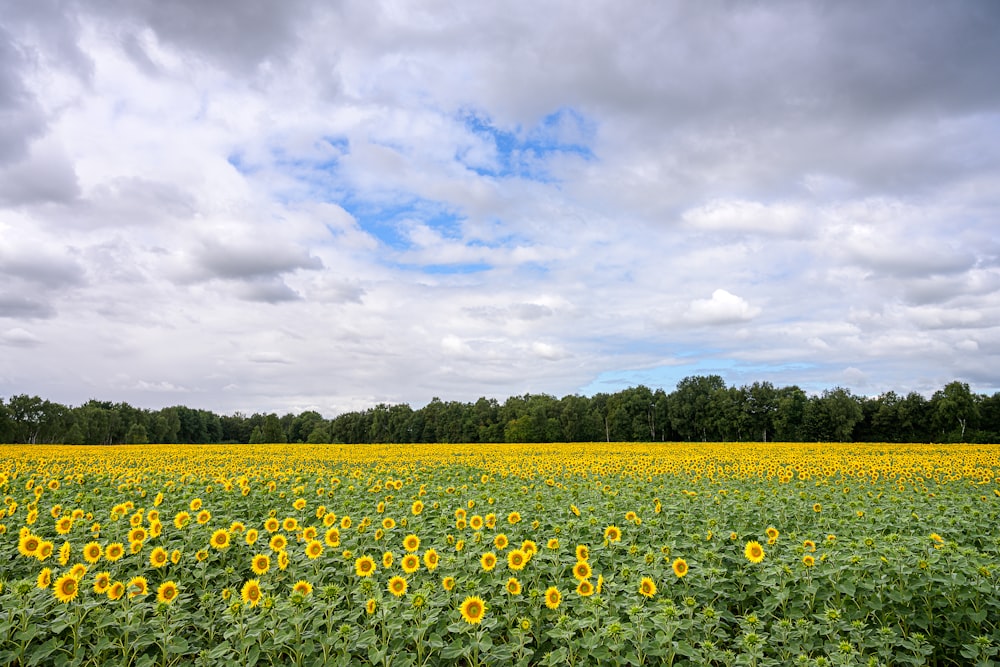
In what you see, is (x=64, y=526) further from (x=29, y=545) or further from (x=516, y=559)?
(x=516, y=559)

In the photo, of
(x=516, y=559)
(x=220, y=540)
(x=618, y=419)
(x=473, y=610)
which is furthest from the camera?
(x=618, y=419)

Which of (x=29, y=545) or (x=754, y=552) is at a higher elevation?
(x=29, y=545)

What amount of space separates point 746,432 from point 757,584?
81.2 meters

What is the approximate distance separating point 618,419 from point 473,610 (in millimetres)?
86245

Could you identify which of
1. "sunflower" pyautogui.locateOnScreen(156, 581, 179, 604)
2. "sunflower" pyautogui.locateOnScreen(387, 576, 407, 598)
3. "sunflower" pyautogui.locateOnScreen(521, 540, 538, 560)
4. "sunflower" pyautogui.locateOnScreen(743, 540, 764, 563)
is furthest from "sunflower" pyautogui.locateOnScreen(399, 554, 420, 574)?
"sunflower" pyautogui.locateOnScreen(743, 540, 764, 563)

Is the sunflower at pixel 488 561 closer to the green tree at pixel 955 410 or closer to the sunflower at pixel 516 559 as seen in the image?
the sunflower at pixel 516 559

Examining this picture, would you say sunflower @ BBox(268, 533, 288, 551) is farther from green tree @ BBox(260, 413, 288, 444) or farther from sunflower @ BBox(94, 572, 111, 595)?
green tree @ BBox(260, 413, 288, 444)

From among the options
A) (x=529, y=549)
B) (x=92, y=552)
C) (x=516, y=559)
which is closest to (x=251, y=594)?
(x=92, y=552)

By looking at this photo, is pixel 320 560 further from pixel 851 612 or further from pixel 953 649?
pixel 953 649

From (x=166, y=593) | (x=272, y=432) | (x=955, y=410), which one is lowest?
(x=272, y=432)

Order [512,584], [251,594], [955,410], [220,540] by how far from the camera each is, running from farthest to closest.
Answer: [955,410] → [220,540] → [512,584] → [251,594]

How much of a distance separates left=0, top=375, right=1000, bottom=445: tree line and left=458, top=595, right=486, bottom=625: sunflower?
265 ft

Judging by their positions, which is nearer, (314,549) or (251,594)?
(251,594)

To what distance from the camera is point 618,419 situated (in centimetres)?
8838
